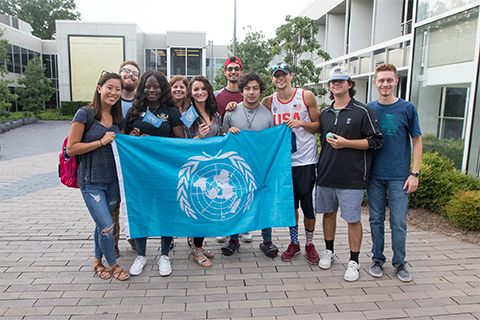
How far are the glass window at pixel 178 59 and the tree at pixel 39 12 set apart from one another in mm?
39834

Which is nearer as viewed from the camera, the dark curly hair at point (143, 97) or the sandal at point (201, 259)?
the dark curly hair at point (143, 97)

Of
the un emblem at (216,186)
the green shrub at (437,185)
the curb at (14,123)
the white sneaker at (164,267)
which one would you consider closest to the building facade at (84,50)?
the curb at (14,123)

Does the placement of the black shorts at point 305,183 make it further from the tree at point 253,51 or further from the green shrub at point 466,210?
the tree at point 253,51

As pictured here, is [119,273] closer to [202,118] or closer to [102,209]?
[102,209]

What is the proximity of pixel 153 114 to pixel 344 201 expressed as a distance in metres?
2.33

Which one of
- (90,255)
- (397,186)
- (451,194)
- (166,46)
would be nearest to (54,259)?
(90,255)

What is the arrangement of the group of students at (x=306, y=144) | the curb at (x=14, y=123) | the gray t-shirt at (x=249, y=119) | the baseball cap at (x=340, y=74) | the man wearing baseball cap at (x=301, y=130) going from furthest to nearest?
the curb at (x=14, y=123), the gray t-shirt at (x=249, y=119), the man wearing baseball cap at (x=301, y=130), the baseball cap at (x=340, y=74), the group of students at (x=306, y=144)

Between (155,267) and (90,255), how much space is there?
3.05 feet

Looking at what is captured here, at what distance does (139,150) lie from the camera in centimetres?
396

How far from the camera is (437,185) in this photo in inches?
237

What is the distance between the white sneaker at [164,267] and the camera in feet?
12.7

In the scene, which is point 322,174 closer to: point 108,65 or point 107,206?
point 107,206

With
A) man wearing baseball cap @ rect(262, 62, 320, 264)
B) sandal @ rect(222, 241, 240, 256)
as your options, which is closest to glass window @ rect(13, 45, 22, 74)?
sandal @ rect(222, 241, 240, 256)

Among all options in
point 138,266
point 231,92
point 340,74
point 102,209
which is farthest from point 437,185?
point 102,209
